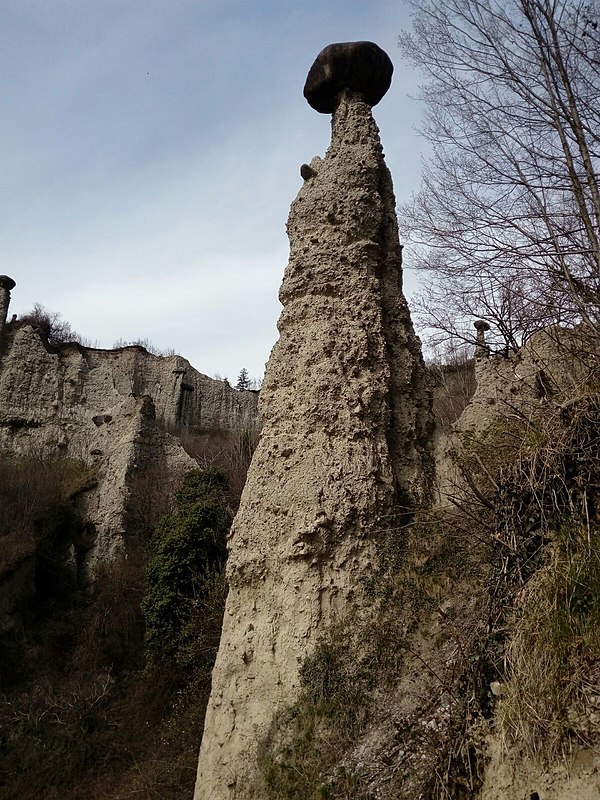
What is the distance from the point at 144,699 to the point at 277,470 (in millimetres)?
7474

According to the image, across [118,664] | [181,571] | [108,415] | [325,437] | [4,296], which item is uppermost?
[4,296]

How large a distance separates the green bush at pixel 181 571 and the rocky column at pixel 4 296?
1770 centimetres

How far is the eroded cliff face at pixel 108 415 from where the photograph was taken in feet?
62.0

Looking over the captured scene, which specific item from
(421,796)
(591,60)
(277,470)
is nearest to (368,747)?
(421,796)

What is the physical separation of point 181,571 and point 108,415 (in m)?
10.2

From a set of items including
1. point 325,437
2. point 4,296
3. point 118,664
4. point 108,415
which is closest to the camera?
point 325,437

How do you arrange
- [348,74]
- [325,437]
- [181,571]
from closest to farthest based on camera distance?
1. [325,437]
2. [348,74]
3. [181,571]

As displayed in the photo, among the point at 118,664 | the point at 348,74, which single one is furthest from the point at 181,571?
the point at 348,74

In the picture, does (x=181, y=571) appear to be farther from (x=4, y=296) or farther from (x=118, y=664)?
(x=4, y=296)

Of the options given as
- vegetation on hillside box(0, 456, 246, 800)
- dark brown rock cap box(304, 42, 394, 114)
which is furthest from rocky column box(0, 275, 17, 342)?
dark brown rock cap box(304, 42, 394, 114)

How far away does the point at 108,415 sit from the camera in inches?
883

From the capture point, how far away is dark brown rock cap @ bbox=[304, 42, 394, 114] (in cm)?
881

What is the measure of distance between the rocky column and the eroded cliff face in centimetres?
54

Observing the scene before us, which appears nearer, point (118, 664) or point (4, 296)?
point (118, 664)
